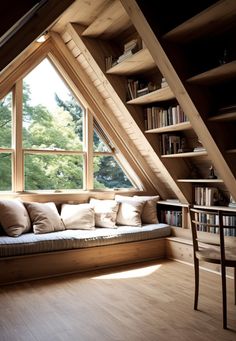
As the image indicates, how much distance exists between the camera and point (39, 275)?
355 cm

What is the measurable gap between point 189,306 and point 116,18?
10.0 feet

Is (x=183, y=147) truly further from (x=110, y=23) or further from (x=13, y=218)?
(x=13, y=218)

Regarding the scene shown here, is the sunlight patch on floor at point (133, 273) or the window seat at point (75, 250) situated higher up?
the window seat at point (75, 250)

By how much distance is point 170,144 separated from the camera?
4191 millimetres

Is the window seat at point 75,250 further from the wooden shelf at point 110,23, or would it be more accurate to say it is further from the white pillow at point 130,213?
the wooden shelf at point 110,23

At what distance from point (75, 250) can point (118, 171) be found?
165 cm

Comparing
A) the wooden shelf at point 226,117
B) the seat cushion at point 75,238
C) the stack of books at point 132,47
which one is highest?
the stack of books at point 132,47

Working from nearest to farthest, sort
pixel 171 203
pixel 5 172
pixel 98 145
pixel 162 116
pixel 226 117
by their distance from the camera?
pixel 226 117
pixel 162 116
pixel 5 172
pixel 171 203
pixel 98 145

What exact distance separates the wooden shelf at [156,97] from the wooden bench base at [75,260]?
1.85m

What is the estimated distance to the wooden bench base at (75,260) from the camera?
3414 mm

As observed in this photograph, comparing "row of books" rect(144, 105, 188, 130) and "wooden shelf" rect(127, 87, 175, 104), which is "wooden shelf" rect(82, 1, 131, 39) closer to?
"wooden shelf" rect(127, 87, 175, 104)

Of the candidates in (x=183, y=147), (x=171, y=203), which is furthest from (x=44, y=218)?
(x=183, y=147)

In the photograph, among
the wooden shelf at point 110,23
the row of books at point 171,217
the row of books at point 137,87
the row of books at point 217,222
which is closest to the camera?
the wooden shelf at point 110,23

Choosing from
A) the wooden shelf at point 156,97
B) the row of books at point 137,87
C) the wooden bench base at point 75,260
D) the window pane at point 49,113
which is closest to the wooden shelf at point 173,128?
the wooden shelf at point 156,97
